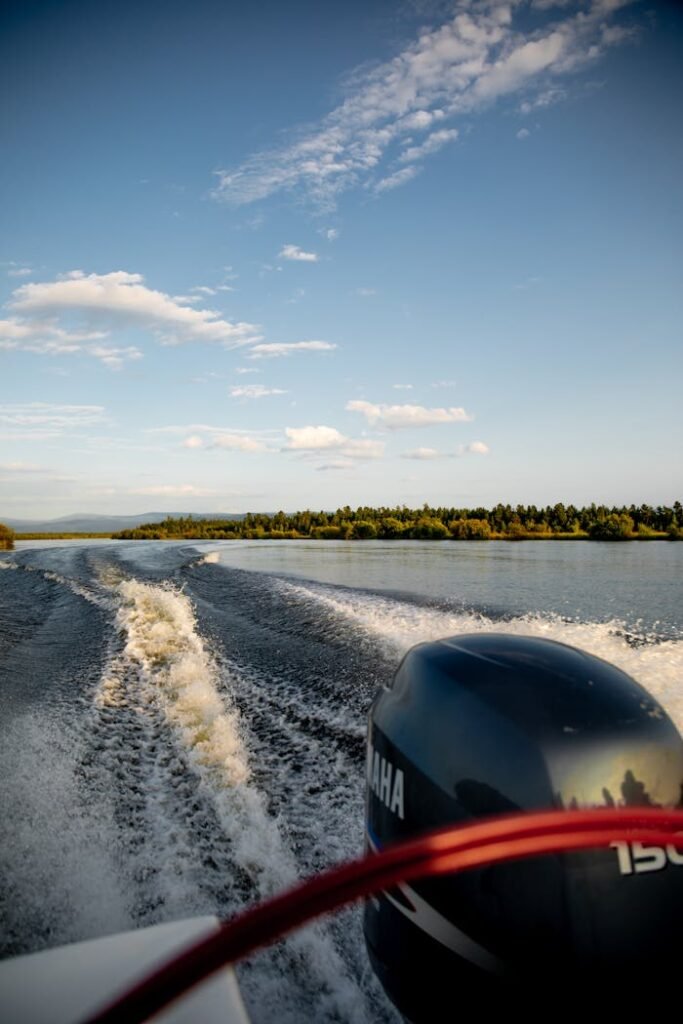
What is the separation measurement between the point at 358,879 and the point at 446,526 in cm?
3146

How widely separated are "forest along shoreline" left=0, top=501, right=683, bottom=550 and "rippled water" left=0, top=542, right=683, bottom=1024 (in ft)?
57.1

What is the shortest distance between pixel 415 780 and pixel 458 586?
8892mm

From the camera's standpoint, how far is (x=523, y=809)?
130 centimetres

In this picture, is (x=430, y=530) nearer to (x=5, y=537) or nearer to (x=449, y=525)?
(x=449, y=525)

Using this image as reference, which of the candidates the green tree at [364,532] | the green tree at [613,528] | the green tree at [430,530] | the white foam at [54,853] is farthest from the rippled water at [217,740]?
the green tree at [364,532]

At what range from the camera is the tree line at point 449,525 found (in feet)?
79.3

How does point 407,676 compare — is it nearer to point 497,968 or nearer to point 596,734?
point 596,734

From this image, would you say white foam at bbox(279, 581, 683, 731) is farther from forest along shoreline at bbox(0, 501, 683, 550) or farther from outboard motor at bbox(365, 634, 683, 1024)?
forest along shoreline at bbox(0, 501, 683, 550)

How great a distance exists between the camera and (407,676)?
1.78 metres

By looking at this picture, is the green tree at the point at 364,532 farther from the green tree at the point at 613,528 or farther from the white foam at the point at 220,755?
the white foam at the point at 220,755

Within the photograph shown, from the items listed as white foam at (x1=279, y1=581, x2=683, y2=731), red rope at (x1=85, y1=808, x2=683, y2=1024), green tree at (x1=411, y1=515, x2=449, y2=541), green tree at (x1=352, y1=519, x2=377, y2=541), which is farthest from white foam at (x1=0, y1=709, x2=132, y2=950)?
green tree at (x1=352, y1=519, x2=377, y2=541)

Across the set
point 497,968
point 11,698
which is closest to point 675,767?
point 497,968

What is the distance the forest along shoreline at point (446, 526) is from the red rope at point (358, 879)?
25.2m

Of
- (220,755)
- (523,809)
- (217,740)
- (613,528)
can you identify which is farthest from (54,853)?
(613,528)
